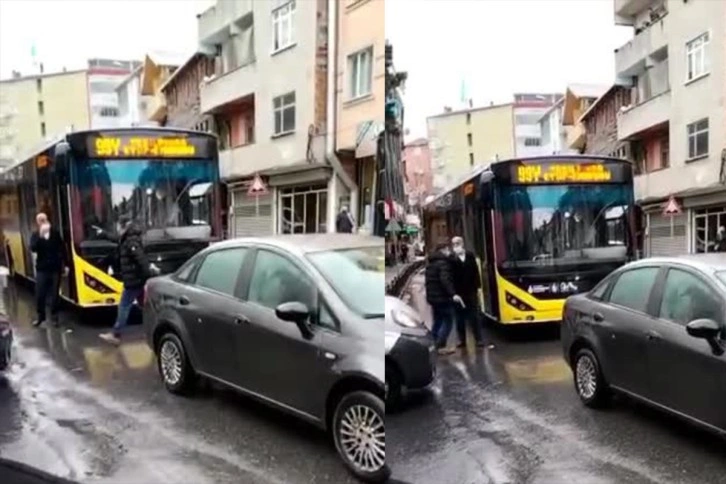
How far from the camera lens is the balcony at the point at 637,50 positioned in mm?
1838

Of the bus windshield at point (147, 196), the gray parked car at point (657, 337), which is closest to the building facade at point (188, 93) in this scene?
the bus windshield at point (147, 196)

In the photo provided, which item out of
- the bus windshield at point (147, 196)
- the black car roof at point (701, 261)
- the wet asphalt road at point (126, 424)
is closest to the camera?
the black car roof at point (701, 261)

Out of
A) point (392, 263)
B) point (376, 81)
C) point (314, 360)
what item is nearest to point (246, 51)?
point (376, 81)

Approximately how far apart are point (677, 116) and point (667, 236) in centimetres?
28

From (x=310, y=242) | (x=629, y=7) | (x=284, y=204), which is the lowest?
(x=310, y=242)

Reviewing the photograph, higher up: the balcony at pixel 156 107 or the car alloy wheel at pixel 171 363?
the balcony at pixel 156 107

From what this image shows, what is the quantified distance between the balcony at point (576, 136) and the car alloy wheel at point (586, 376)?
0.51 m

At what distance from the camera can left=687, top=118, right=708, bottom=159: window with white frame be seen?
1778mm

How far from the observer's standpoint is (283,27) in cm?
202

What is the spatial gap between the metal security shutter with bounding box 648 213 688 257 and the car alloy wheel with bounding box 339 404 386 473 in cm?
76

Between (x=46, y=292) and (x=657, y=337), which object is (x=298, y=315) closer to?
(x=657, y=337)

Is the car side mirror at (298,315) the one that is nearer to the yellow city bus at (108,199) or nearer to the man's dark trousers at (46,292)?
the yellow city bus at (108,199)

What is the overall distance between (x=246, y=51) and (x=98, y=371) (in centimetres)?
117

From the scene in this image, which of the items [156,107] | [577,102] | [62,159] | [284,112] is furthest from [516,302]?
[62,159]
